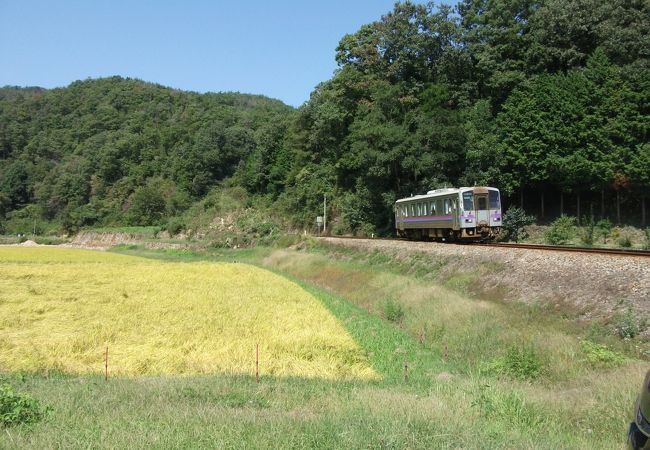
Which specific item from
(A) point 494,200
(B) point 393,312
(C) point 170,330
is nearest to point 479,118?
(A) point 494,200

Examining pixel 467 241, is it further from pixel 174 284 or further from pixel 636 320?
pixel 636 320

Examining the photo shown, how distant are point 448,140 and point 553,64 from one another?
1184cm

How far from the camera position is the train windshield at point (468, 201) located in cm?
2744

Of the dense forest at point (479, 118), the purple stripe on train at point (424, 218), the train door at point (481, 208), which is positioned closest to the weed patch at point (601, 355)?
the train door at point (481, 208)

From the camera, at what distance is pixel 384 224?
4897 centimetres

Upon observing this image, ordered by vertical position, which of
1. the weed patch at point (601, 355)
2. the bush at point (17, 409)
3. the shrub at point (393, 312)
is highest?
the bush at point (17, 409)

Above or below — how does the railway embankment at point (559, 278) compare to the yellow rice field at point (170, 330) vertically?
above

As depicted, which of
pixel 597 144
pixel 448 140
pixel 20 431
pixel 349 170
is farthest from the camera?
pixel 349 170

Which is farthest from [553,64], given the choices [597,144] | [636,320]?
[636,320]

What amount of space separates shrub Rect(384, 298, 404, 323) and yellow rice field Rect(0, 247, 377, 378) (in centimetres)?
222

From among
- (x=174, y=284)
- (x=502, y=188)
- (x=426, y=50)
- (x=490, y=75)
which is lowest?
(x=174, y=284)

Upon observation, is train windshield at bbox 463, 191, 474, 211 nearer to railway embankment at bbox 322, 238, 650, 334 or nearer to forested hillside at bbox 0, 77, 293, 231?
railway embankment at bbox 322, 238, 650, 334

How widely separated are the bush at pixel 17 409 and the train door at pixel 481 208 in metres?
24.1

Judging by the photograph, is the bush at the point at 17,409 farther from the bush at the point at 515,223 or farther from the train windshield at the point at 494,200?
the bush at the point at 515,223
